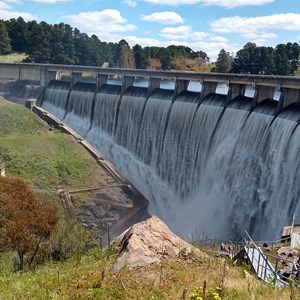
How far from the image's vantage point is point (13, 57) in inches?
3438

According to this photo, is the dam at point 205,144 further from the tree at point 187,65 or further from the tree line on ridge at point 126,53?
the tree at point 187,65

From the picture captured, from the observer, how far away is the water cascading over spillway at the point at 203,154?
24.0 metres

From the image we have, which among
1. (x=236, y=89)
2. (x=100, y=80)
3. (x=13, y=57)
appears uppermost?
(x=13, y=57)

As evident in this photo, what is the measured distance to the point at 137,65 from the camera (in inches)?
3915

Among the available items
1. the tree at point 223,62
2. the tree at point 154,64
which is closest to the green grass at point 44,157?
the tree at point 223,62

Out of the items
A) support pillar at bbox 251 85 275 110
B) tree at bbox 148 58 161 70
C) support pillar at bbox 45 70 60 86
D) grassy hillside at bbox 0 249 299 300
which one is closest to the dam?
support pillar at bbox 251 85 275 110

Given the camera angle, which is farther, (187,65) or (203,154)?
(187,65)

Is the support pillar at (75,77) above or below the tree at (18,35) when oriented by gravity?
below

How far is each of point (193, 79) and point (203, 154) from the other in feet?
27.2

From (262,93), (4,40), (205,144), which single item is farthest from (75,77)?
(4,40)

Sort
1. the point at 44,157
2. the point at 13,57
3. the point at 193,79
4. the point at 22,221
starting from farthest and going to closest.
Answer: the point at 13,57
the point at 193,79
the point at 44,157
the point at 22,221

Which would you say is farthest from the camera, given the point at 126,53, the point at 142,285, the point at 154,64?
the point at 126,53

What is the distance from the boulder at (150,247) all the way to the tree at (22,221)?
6.52m

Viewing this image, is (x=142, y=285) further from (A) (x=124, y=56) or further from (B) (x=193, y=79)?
(A) (x=124, y=56)
